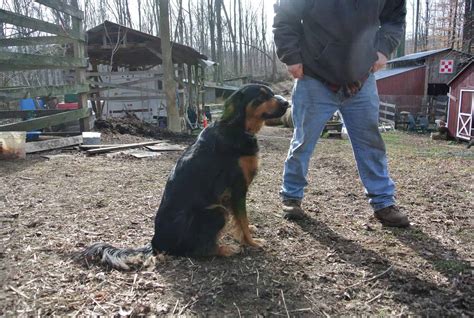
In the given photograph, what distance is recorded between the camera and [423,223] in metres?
3.52

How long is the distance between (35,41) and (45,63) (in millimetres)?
699

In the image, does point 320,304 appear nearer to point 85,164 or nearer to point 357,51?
point 357,51

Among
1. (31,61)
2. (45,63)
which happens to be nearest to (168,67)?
(45,63)

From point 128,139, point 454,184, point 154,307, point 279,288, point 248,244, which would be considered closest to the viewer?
point 154,307

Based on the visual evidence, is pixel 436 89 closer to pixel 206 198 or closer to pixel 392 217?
pixel 392 217

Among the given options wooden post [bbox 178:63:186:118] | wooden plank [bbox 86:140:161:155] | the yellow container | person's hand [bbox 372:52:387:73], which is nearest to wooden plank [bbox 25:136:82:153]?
the yellow container

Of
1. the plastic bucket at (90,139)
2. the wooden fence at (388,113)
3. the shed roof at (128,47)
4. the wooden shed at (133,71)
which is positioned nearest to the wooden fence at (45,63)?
the plastic bucket at (90,139)

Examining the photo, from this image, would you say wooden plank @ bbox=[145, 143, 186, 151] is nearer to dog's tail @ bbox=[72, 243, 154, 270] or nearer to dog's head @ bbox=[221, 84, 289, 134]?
dog's head @ bbox=[221, 84, 289, 134]

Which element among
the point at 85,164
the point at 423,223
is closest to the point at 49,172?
the point at 85,164

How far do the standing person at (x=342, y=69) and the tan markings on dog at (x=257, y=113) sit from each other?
36 centimetres

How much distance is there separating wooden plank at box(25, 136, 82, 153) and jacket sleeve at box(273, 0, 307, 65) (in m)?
5.24

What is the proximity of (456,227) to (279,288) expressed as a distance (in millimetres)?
1859

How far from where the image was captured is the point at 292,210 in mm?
3584

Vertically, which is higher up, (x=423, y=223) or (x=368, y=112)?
(x=368, y=112)
